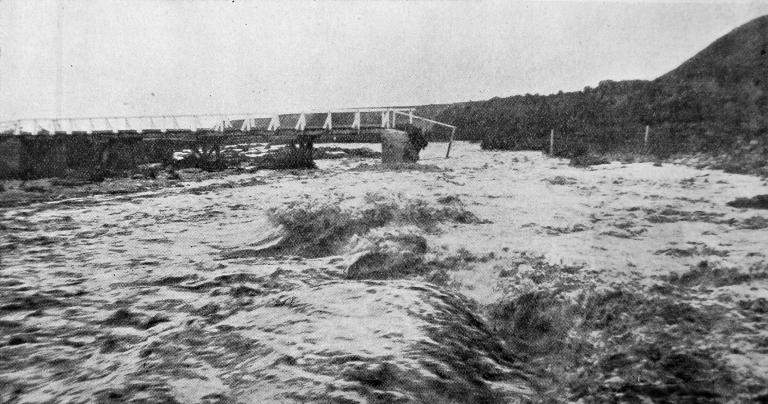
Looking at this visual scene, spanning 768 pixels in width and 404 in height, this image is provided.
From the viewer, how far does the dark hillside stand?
13188 millimetres

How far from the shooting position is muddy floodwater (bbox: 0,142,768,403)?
215 centimetres

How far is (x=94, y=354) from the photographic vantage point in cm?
266

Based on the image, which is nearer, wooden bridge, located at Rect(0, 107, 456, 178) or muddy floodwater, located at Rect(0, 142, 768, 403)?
muddy floodwater, located at Rect(0, 142, 768, 403)

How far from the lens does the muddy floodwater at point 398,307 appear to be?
2148 mm

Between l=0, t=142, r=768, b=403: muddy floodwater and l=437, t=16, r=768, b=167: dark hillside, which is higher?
l=437, t=16, r=768, b=167: dark hillside

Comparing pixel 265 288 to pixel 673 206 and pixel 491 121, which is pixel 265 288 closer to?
pixel 673 206

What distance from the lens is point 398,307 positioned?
280cm

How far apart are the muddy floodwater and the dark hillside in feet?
30.1

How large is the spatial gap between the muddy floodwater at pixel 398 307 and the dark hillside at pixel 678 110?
9.18 meters

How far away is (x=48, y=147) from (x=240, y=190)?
14.0 meters

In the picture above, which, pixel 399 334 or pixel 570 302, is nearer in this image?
pixel 399 334

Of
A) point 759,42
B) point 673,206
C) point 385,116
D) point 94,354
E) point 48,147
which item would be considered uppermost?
point 759,42

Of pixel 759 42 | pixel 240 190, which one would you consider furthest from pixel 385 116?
pixel 759 42

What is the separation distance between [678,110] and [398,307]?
20.3m
